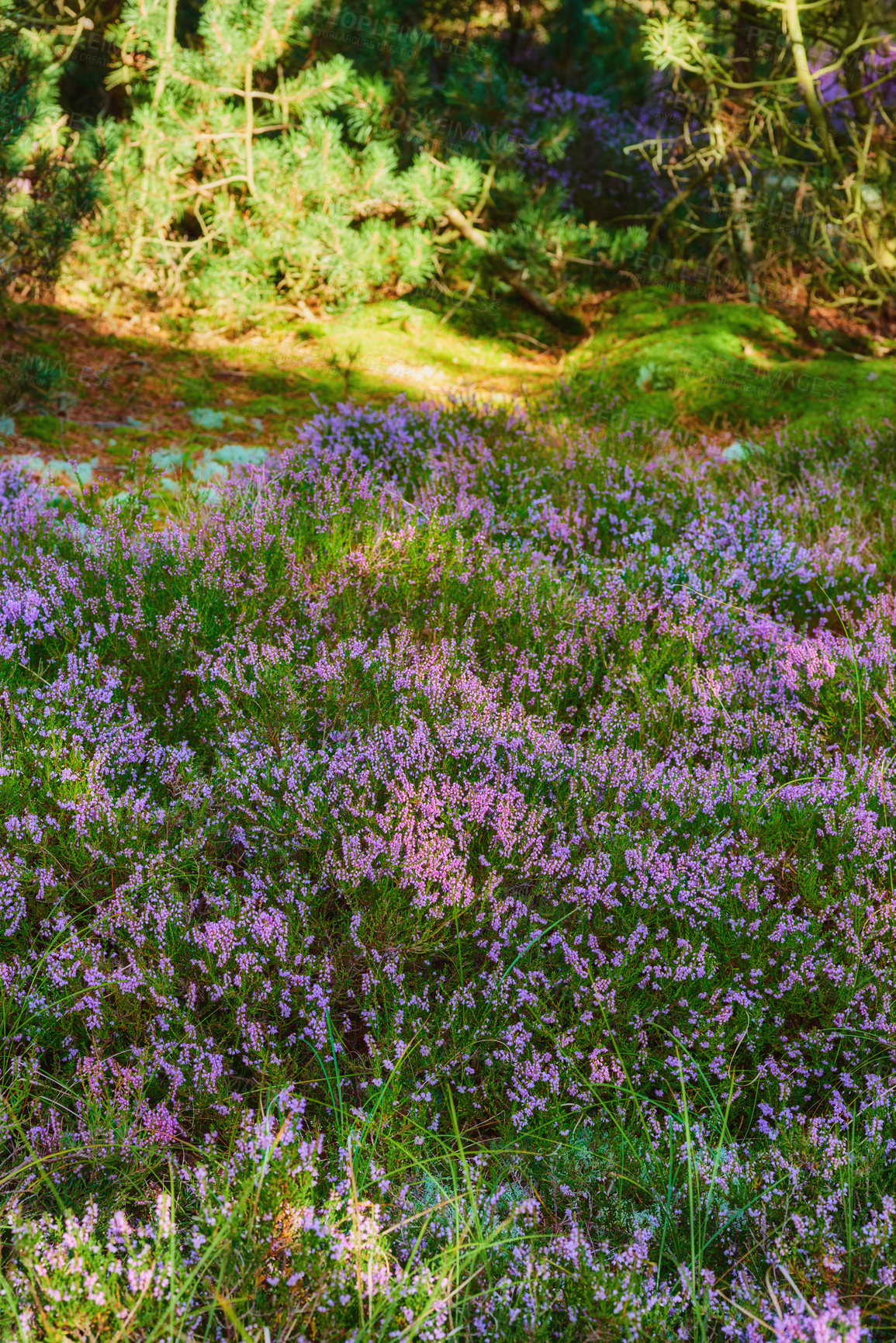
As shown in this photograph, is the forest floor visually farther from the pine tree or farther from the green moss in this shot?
the pine tree

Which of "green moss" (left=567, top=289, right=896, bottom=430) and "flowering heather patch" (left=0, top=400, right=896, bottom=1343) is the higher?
"green moss" (left=567, top=289, right=896, bottom=430)

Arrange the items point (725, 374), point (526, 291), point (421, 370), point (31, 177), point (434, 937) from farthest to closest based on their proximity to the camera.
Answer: point (526, 291), point (421, 370), point (725, 374), point (31, 177), point (434, 937)

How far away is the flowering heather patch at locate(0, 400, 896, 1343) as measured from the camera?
1.64 metres

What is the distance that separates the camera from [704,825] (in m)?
2.55

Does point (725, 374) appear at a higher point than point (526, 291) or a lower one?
lower

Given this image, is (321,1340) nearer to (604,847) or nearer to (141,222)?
(604,847)

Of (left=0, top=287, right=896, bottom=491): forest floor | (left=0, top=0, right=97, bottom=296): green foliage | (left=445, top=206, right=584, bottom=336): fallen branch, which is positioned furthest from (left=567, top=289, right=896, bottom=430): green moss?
(left=0, top=0, right=97, bottom=296): green foliage

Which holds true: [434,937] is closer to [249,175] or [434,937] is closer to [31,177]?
[31,177]

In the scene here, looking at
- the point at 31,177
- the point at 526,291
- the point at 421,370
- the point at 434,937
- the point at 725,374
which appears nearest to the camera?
the point at 434,937

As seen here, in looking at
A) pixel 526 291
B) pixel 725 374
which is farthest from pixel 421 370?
pixel 725 374

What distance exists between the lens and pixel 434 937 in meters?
2.29

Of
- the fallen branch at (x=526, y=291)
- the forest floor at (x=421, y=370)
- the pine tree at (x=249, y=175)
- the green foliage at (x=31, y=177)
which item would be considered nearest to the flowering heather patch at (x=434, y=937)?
the forest floor at (x=421, y=370)

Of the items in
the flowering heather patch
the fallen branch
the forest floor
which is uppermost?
the fallen branch

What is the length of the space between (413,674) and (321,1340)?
5.78ft
